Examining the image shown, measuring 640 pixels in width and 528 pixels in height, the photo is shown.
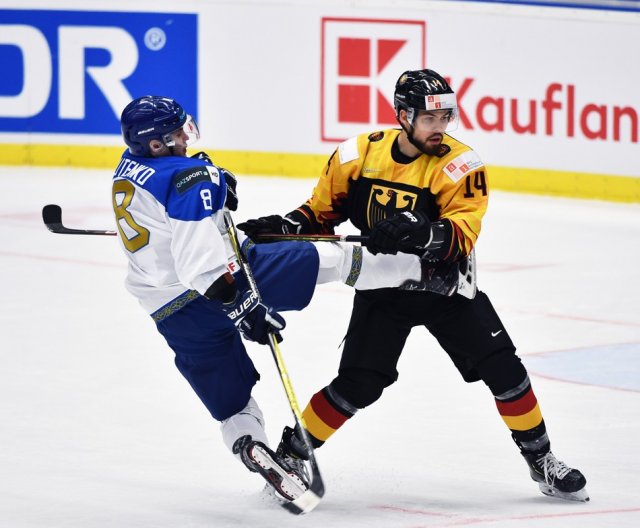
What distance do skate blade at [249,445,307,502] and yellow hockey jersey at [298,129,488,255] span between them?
0.70m

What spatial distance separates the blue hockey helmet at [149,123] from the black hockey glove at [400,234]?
58 centimetres

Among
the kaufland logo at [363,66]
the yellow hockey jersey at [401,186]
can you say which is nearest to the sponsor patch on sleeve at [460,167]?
the yellow hockey jersey at [401,186]

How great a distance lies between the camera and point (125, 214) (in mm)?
3691

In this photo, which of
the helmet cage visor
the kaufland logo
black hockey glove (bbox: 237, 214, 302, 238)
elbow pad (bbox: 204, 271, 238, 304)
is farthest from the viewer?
the kaufland logo

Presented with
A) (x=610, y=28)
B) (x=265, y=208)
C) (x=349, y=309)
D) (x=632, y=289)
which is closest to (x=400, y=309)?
(x=349, y=309)

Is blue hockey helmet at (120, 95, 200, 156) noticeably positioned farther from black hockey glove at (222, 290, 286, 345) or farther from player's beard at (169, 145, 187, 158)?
black hockey glove at (222, 290, 286, 345)

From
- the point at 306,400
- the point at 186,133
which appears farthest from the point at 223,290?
the point at 306,400

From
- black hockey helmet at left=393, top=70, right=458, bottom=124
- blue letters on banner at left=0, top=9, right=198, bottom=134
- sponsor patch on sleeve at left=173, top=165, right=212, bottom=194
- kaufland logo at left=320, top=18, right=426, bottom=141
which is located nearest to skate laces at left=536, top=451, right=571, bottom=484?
black hockey helmet at left=393, top=70, right=458, bottom=124

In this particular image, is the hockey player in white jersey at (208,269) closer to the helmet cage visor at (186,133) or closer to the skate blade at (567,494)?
the helmet cage visor at (186,133)

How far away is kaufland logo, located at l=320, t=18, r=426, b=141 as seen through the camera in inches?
364

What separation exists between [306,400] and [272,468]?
4.65ft

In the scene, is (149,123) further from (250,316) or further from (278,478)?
(278,478)

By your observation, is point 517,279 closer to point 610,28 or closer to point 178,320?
point 610,28

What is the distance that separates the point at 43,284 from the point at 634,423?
126 inches
